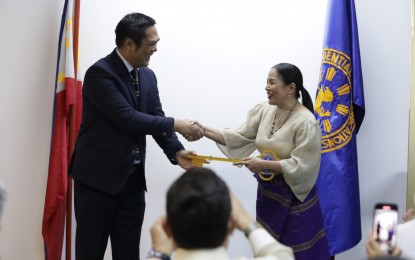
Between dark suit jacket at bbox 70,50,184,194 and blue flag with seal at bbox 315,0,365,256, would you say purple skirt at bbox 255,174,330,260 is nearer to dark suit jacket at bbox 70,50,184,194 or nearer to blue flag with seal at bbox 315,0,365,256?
blue flag with seal at bbox 315,0,365,256

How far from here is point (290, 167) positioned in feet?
9.49

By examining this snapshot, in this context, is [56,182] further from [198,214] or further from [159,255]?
[198,214]

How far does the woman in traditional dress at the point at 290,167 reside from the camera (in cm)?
292

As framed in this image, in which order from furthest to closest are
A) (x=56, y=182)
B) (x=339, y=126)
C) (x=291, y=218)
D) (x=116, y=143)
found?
(x=56, y=182), (x=339, y=126), (x=291, y=218), (x=116, y=143)

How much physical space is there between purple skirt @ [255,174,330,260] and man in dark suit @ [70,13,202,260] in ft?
1.83

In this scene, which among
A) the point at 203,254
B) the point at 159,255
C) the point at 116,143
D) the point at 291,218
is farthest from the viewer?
the point at 291,218

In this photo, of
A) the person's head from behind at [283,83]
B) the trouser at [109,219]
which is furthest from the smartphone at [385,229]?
the trouser at [109,219]

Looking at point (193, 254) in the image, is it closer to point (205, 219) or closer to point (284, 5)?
point (205, 219)

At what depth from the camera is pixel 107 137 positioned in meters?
2.86

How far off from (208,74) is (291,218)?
1.22m

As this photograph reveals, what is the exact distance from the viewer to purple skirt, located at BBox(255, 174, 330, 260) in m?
2.99

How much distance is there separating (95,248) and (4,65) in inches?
54.9

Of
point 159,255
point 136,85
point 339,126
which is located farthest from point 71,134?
point 159,255

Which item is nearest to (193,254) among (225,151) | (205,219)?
(205,219)
